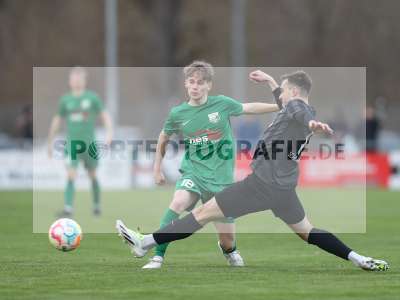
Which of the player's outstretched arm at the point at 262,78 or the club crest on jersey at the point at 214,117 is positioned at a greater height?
the player's outstretched arm at the point at 262,78

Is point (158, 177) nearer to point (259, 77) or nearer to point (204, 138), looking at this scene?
point (204, 138)

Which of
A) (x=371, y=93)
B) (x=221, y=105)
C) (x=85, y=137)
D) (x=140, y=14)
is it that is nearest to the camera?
(x=221, y=105)

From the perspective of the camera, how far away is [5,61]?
176ft

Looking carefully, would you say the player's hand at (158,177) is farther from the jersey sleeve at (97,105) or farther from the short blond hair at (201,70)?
the jersey sleeve at (97,105)

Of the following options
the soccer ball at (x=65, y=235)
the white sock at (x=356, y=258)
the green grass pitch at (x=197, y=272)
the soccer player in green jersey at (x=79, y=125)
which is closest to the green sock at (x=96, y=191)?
the soccer player in green jersey at (x=79, y=125)

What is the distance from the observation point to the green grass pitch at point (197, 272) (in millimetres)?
8773

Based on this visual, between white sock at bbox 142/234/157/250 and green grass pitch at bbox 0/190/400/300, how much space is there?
0.26 m

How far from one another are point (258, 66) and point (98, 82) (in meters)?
7.68

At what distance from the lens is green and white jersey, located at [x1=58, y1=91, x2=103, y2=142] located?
18438mm

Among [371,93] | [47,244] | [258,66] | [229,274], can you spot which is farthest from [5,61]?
[229,274]

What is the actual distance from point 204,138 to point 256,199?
1105 millimetres

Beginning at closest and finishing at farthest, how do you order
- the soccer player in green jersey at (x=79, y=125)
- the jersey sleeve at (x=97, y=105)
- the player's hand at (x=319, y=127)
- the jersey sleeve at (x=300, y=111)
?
the player's hand at (x=319, y=127) < the jersey sleeve at (x=300, y=111) < the soccer player in green jersey at (x=79, y=125) < the jersey sleeve at (x=97, y=105)

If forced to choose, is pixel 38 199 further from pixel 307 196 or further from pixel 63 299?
→ pixel 63 299

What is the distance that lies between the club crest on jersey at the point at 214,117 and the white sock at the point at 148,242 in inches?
54.9
